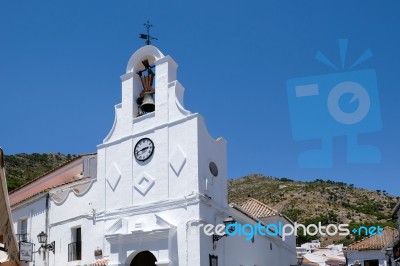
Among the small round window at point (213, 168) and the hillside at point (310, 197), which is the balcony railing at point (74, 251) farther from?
the hillside at point (310, 197)

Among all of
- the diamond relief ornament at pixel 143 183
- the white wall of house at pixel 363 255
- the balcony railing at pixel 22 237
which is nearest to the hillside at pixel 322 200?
the white wall of house at pixel 363 255

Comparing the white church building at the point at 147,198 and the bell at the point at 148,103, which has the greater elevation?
the bell at the point at 148,103

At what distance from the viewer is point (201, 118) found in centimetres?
1858

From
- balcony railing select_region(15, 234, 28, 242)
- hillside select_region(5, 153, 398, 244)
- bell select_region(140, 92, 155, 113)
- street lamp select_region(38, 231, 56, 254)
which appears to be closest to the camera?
bell select_region(140, 92, 155, 113)

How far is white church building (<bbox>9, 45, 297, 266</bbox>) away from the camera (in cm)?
1783

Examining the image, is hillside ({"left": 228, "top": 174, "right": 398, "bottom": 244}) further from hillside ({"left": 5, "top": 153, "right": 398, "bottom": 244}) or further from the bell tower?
the bell tower

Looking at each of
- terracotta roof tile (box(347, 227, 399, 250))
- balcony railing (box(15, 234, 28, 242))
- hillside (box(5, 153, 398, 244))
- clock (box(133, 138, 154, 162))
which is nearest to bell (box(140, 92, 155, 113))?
clock (box(133, 138, 154, 162))

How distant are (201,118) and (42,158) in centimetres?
4572

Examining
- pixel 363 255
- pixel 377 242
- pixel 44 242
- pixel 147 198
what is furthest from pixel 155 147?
pixel 377 242

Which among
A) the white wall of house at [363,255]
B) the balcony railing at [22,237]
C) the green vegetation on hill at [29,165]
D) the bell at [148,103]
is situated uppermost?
the green vegetation on hill at [29,165]

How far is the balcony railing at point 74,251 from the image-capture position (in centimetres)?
2078

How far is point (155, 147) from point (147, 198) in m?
1.86

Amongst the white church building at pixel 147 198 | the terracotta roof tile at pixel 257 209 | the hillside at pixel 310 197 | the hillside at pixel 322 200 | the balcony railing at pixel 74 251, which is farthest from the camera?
the hillside at pixel 322 200

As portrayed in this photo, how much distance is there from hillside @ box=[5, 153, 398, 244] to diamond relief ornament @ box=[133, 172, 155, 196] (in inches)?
1410
